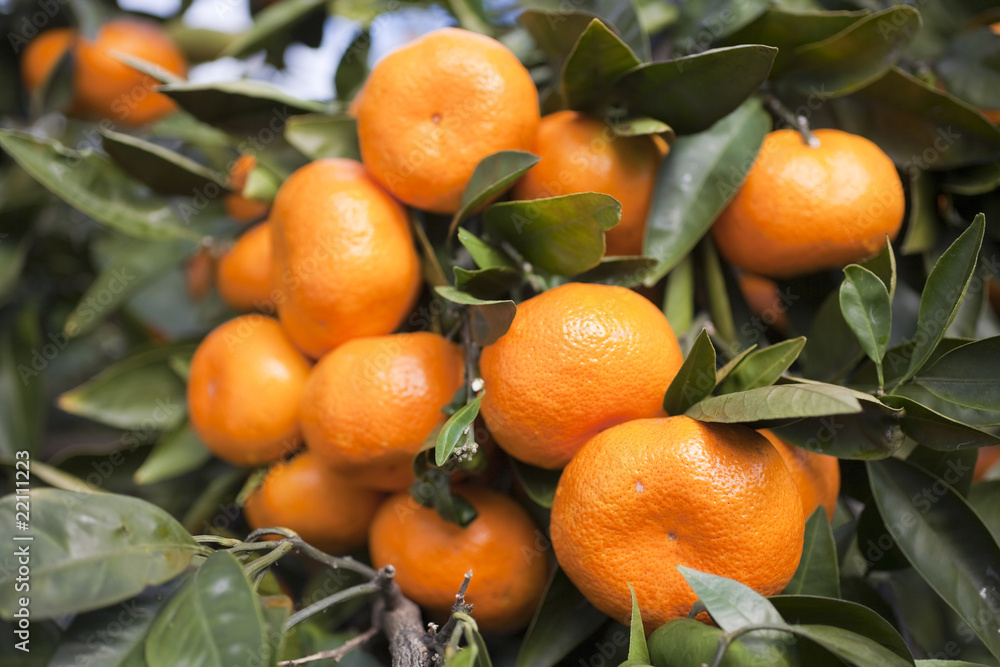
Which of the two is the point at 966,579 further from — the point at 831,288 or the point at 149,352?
the point at 149,352

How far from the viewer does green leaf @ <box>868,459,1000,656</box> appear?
0.66 metres

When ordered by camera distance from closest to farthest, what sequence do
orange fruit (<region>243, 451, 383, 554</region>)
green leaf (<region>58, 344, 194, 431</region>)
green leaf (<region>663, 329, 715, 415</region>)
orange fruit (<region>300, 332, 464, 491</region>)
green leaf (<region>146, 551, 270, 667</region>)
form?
1. green leaf (<region>146, 551, 270, 667</region>)
2. green leaf (<region>663, 329, 715, 415</region>)
3. orange fruit (<region>300, 332, 464, 491</region>)
4. orange fruit (<region>243, 451, 383, 554</region>)
5. green leaf (<region>58, 344, 194, 431</region>)

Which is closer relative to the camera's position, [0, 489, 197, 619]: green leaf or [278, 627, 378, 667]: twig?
[0, 489, 197, 619]: green leaf

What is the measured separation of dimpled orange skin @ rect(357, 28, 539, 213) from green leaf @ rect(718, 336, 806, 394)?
0.34m

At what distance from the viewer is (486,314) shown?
0.68m

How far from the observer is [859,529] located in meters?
0.77

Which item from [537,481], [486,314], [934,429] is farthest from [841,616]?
[486,314]

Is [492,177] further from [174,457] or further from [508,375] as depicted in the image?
[174,457]

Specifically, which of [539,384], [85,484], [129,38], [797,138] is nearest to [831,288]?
[797,138]

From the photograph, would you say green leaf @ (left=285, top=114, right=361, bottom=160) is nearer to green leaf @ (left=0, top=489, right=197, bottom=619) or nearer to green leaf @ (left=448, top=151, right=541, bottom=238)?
green leaf @ (left=448, top=151, right=541, bottom=238)

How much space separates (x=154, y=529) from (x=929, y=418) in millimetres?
692

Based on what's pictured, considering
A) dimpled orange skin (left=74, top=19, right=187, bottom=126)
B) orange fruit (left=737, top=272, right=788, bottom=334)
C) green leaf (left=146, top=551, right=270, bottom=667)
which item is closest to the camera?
green leaf (left=146, top=551, right=270, bottom=667)

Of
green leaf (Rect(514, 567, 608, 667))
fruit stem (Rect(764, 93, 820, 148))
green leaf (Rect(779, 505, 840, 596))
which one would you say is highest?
fruit stem (Rect(764, 93, 820, 148))

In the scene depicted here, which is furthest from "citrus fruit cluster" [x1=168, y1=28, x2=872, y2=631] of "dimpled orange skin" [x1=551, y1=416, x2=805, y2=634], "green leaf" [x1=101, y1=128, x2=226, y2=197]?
"green leaf" [x1=101, y1=128, x2=226, y2=197]
